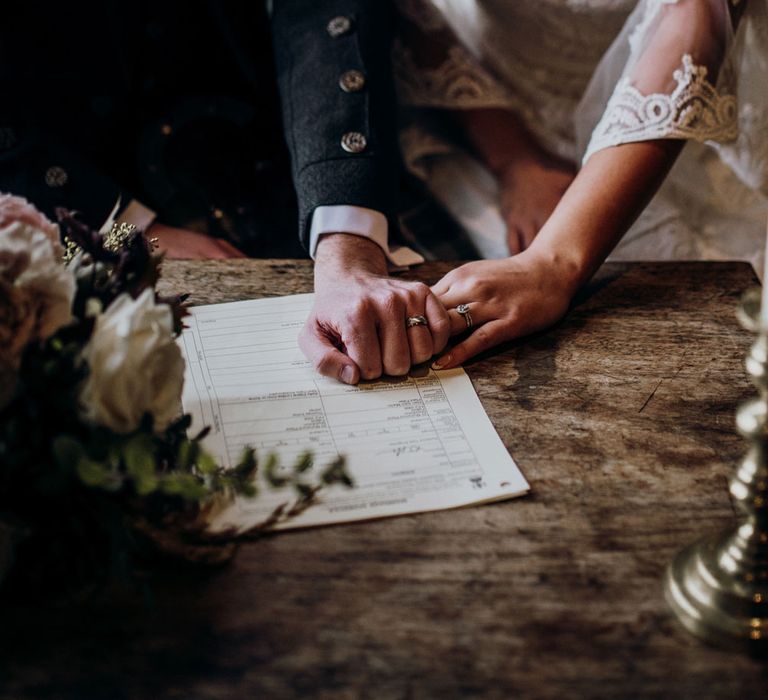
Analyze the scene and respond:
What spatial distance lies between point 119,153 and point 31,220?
2.32ft

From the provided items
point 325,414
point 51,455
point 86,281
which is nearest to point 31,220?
point 86,281

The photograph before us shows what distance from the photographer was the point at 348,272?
90 centimetres

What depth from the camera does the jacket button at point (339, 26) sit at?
1110mm

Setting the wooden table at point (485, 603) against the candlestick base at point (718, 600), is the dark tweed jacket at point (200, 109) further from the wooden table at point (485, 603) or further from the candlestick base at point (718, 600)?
the candlestick base at point (718, 600)

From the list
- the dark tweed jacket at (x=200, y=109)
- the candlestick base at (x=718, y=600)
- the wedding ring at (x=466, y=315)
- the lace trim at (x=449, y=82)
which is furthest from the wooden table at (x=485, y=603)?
the lace trim at (x=449, y=82)

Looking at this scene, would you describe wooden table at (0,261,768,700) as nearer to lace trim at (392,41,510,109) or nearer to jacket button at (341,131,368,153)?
jacket button at (341,131,368,153)

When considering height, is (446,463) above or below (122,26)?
below

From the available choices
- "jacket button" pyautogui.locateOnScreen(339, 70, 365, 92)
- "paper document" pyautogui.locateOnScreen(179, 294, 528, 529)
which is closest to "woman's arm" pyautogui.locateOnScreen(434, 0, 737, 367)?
"paper document" pyautogui.locateOnScreen(179, 294, 528, 529)

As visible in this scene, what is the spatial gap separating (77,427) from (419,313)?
0.40m

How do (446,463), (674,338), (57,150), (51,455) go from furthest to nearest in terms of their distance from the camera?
(57,150), (674,338), (446,463), (51,455)

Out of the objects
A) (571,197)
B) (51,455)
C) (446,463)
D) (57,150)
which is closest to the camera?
(51,455)

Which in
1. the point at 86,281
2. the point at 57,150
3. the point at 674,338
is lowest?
the point at 674,338

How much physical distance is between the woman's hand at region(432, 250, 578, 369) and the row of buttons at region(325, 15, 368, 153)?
268 millimetres

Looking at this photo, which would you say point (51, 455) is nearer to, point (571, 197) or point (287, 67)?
point (571, 197)
